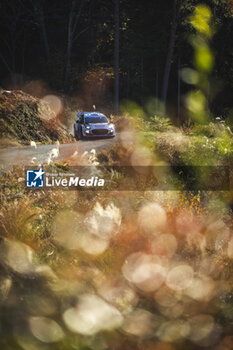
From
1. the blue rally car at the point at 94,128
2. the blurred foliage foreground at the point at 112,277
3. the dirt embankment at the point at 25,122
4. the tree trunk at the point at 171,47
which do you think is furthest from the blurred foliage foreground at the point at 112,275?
the tree trunk at the point at 171,47

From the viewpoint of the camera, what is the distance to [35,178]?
8.70m

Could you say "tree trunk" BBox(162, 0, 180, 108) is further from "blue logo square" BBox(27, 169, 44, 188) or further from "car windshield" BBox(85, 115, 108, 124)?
"blue logo square" BBox(27, 169, 44, 188)

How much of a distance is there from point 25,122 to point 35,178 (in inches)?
384

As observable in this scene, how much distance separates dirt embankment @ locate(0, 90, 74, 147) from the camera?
55.4 feet

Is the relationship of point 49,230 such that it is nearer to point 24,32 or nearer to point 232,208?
point 232,208

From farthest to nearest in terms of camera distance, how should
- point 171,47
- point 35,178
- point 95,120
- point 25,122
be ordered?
point 171,47
point 95,120
point 25,122
point 35,178

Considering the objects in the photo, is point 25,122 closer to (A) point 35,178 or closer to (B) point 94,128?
(B) point 94,128

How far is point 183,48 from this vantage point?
37156 millimetres

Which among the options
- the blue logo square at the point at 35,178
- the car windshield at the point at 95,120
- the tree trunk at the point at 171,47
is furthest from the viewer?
the tree trunk at the point at 171,47

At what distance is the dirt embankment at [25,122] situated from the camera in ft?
55.4

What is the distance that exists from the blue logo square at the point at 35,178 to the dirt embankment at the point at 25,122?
7505 millimetres

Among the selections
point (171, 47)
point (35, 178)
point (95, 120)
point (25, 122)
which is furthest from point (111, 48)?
point (35, 178)

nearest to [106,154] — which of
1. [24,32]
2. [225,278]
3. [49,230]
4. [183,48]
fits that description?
[49,230]

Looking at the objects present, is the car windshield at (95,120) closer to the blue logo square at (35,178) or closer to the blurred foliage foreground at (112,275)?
the blue logo square at (35,178)
